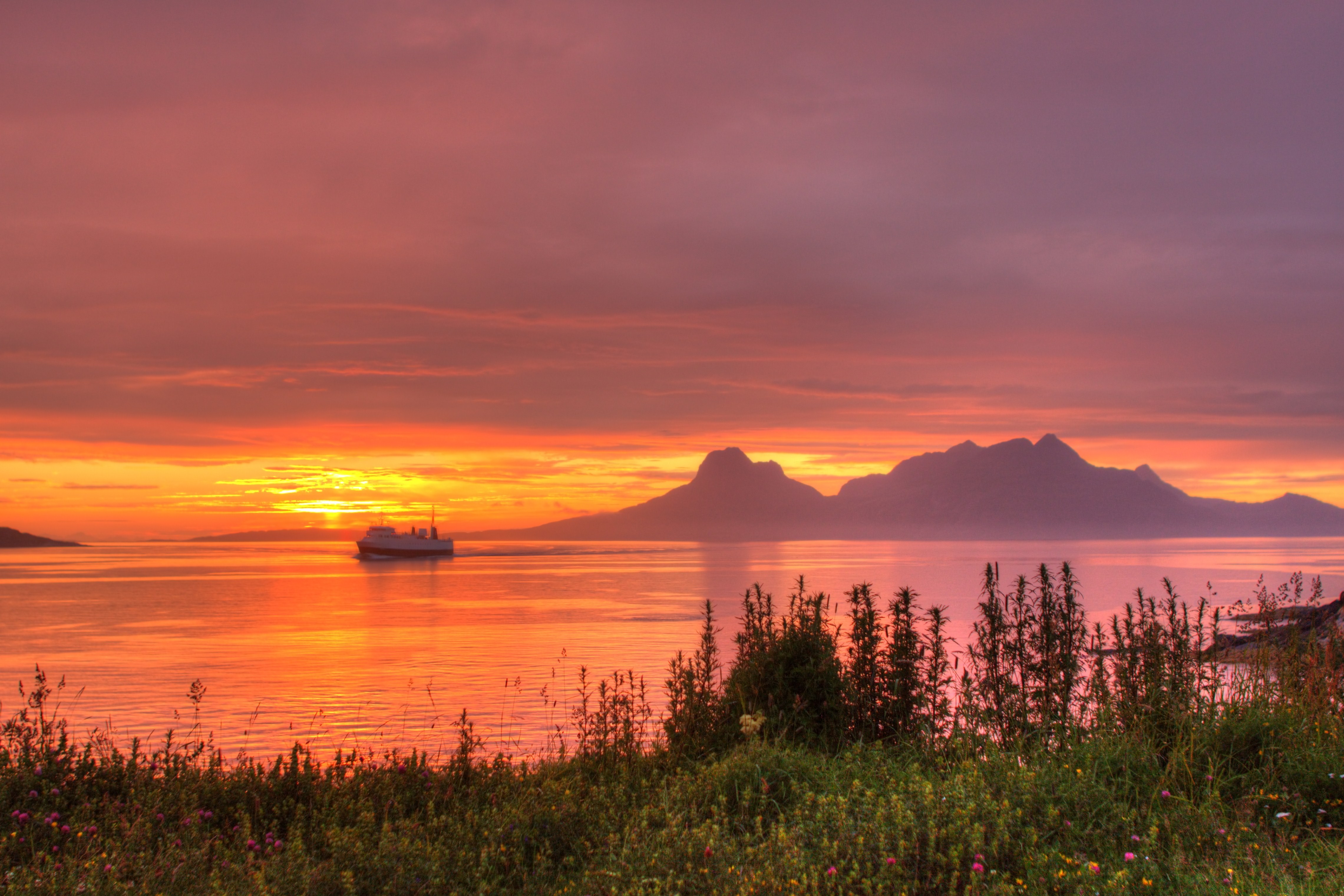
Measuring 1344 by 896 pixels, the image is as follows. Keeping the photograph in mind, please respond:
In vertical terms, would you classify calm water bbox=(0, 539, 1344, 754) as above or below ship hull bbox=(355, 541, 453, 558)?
above

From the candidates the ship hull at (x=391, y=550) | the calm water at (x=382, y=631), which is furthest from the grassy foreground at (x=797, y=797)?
the ship hull at (x=391, y=550)

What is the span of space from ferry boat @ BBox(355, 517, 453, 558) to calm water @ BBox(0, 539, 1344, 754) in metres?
32.5

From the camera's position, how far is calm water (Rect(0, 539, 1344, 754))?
16.4 m

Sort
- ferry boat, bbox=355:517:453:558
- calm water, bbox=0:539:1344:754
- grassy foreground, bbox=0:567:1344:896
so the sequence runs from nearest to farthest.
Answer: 1. grassy foreground, bbox=0:567:1344:896
2. calm water, bbox=0:539:1344:754
3. ferry boat, bbox=355:517:453:558

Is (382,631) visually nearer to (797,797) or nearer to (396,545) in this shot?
(797,797)

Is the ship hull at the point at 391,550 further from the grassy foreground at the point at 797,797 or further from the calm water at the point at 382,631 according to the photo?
the grassy foreground at the point at 797,797

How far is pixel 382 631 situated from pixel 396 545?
343 feet

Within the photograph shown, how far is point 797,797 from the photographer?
21.3ft

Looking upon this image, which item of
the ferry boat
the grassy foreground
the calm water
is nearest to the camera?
the grassy foreground

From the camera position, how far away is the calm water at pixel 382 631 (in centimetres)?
1641

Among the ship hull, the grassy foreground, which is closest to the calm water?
the grassy foreground

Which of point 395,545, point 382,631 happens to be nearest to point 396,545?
point 395,545

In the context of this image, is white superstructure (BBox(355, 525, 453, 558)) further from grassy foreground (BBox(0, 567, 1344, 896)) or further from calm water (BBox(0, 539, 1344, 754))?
grassy foreground (BBox(0, 567, 1344, 896))

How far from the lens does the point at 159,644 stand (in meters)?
29.7
